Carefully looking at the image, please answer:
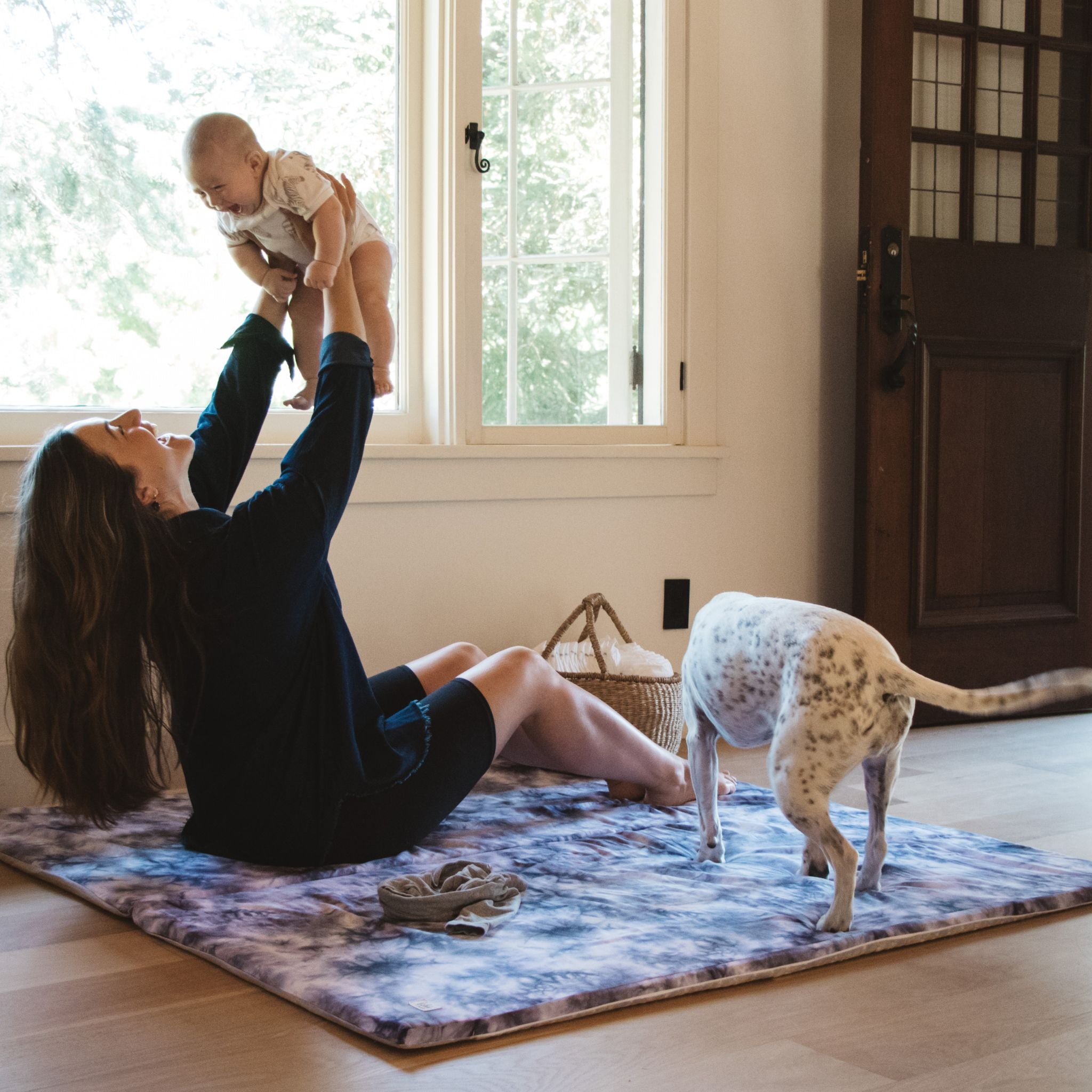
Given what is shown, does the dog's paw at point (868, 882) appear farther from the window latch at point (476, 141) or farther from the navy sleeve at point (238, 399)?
the window latch at point (476, 141)

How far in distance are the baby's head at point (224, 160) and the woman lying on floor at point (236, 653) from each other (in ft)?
0.51

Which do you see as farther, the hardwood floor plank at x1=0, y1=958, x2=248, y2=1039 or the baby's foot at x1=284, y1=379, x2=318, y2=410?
the baby's foot at x1=284, y1=379, x2=318, y2=410

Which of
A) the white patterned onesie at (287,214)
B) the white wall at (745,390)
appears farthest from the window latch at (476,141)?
the white patterned onesie at (287,214)

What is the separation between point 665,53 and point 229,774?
2297 millimetres

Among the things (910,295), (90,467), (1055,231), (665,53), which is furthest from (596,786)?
(1055,231)

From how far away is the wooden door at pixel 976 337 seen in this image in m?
3.51

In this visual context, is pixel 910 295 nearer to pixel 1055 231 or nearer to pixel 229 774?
pixel 1055 231

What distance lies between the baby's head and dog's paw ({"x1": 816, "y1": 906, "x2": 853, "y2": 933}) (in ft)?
4.67

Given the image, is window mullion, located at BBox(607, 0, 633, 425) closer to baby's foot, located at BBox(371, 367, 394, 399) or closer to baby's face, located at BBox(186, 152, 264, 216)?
baby's foot, located at BBox(371, 367, 394, 399)

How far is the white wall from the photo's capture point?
3223 millimetres

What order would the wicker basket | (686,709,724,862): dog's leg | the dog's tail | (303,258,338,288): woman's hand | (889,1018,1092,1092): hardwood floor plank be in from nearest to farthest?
1. (889,1018,1092,1092): hardwood floor plank
2. the dog's tail
3. (303,258,338,288): woman's hand
4. (686,709,724,862): dog's leg
5. the wicker basket

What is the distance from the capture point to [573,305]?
11.2 feet

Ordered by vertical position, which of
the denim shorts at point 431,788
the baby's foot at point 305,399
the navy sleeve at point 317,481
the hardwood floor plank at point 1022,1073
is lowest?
the hardwood floor plank at point 1022,1073

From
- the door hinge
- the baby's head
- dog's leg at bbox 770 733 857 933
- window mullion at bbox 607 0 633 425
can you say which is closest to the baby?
the baby's head
